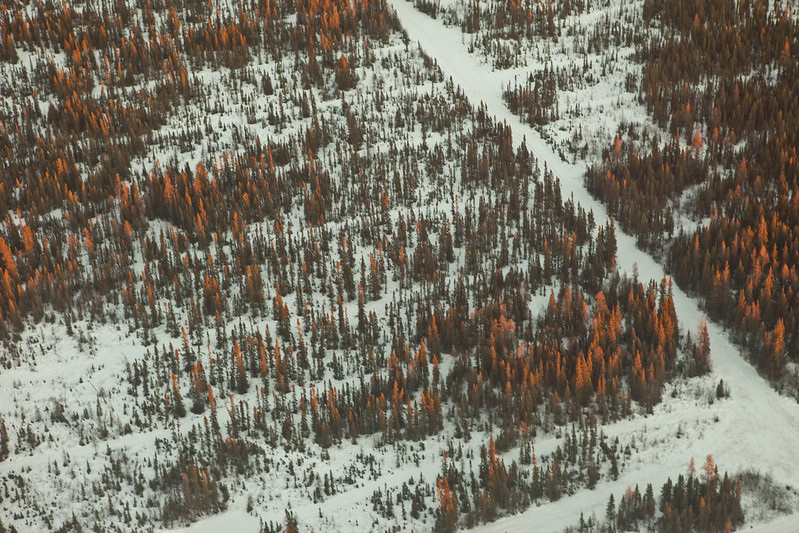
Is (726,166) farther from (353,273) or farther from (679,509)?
(679,509)

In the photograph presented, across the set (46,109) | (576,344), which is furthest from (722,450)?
(46,109)

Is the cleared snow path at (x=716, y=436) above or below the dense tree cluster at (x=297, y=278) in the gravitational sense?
below

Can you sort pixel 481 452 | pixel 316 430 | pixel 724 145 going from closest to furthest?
pixel 481 452 < pixel 316 430 < pixel 724 145

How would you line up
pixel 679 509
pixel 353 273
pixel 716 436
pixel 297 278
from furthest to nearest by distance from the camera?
pixel 353 273, pixel 297 278, pixel 716 436, pixel 679 509

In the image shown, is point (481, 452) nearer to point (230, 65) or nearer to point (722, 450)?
point (722, 450)

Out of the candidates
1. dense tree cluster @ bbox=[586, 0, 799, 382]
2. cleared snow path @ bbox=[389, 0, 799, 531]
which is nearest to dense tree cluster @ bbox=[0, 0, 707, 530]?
cleared snow path @ bbox=[389, 0, 799, 531]

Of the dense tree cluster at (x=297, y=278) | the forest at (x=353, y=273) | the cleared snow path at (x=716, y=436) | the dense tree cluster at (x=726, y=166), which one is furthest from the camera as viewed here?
the dense tree cluster at (x=726, y=166)

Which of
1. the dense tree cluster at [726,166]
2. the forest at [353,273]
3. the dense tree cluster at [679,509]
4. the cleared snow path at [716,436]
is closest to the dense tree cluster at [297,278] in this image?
the forest at [353,273]

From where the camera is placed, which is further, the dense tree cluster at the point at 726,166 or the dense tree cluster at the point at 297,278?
the dense tree cluster at the point at 726,166

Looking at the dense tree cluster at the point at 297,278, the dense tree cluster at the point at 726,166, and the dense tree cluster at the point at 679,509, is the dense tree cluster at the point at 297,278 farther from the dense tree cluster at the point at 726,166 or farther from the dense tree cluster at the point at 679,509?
the dense tree cluster at the point at 726,166

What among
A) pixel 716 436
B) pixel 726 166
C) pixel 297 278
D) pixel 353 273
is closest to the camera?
pixel 716 436

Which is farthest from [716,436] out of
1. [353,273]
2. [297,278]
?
[297,278]
